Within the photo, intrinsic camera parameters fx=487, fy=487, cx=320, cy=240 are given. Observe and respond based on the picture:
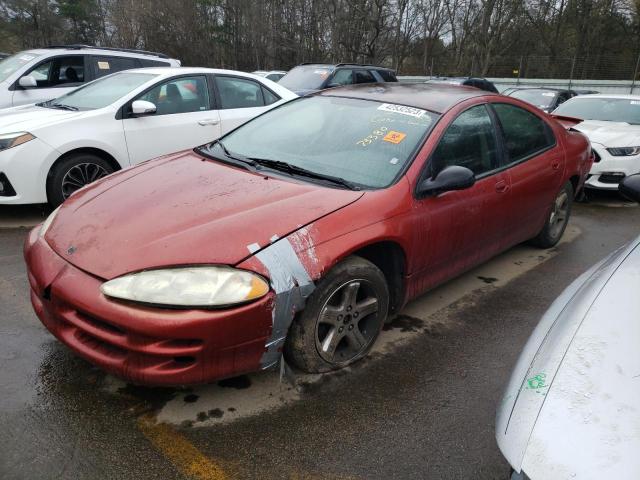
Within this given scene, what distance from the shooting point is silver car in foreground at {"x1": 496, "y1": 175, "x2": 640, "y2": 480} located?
124 centimetres

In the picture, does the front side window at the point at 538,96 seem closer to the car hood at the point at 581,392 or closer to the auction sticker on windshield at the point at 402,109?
the auction sticker on windshield at the point at 402,109

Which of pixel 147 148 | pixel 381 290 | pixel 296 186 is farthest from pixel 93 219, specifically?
pixel 147 148

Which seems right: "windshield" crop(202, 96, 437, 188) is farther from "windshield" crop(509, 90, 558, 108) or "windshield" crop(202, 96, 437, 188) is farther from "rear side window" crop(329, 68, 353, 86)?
"windshield" crop(509, 90, 558, 108)

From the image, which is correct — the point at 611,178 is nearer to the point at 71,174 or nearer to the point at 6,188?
the point at 71,174

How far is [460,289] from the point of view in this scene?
12.5 feet

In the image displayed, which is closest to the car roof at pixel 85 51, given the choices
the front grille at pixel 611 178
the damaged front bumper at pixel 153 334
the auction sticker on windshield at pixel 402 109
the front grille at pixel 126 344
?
the auction sticker on windshield at pixel 402 109

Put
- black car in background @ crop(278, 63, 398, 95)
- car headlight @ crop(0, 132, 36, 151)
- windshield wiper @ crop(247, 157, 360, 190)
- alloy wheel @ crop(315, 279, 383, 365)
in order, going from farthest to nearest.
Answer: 1. black car in background @ crop(278, 63, 398, 95)
2. car headlight @ crop(0, 132, 36, 151)
3. windshield wiper @ crop(247, 157, 360, 190)
4. alloy wheel @ crop(315, 279, 383, 365)

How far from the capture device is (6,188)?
4516mm

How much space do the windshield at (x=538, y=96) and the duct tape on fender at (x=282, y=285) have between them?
1017cm

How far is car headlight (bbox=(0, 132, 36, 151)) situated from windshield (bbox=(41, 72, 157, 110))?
80 centimetres

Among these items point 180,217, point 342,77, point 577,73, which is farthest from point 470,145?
point 577,73

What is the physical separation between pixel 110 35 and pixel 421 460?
42282 millimetres

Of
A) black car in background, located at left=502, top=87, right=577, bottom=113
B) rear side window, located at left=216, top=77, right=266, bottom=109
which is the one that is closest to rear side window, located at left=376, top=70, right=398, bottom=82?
black car in background, located at left=502, top=87, right=577, bottom=113

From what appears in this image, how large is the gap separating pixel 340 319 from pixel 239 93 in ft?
13.9
